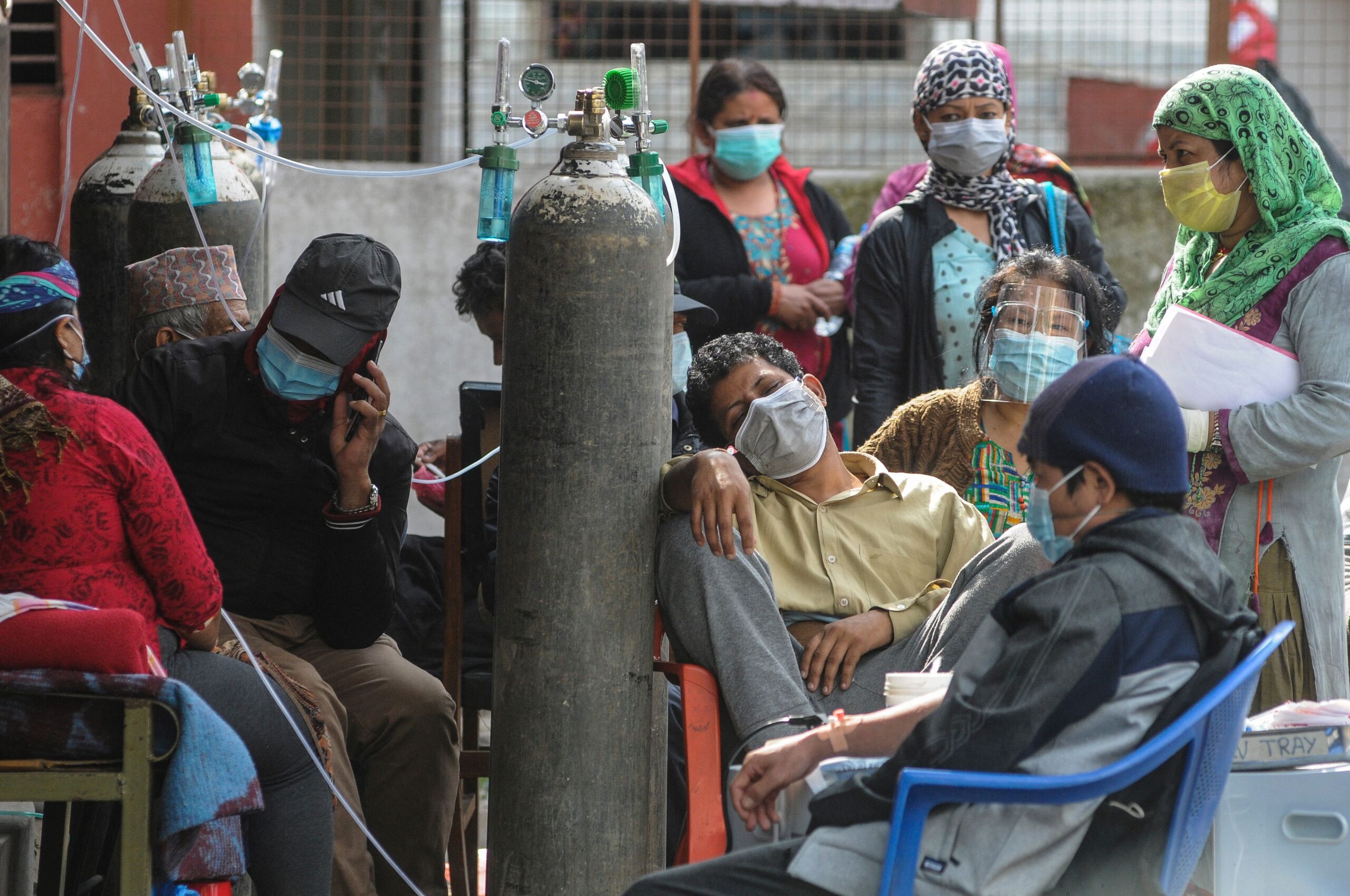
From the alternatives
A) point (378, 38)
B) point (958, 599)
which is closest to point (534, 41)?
point (378, 38)

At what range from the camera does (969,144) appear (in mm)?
4695

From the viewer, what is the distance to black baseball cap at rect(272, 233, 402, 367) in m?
3.48

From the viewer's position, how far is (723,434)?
3676 mm

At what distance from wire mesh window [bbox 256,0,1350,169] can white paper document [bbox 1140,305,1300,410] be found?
4.66m

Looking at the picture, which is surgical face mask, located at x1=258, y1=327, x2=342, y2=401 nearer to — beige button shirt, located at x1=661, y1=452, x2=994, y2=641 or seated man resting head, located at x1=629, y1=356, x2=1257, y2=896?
beige button shirt, located at x1=661, y1=452, x2=994, y2=641

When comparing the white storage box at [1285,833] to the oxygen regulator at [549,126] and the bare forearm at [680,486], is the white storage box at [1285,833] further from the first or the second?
the oxygen regulator at [549,126]

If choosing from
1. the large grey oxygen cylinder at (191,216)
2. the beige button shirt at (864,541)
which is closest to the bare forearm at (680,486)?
the beige button shirt at (864,541)

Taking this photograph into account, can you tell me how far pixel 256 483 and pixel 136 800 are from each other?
42.3 inches

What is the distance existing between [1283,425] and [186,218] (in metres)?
3.29

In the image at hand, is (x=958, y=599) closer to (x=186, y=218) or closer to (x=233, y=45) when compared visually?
(x=186, y=218)

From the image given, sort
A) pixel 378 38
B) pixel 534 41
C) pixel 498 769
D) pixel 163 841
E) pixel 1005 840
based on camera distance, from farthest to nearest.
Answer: pixel 534 41, pixel 378 38, pixel 498 769, pixel 163 841, pixel 1005 840

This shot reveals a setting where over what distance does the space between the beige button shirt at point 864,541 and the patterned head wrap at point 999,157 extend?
1370mm

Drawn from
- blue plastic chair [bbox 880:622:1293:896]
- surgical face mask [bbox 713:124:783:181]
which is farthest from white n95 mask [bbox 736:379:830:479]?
surgical face mask [bbox 713:124:783:181]

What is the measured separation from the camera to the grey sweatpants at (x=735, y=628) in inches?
121
